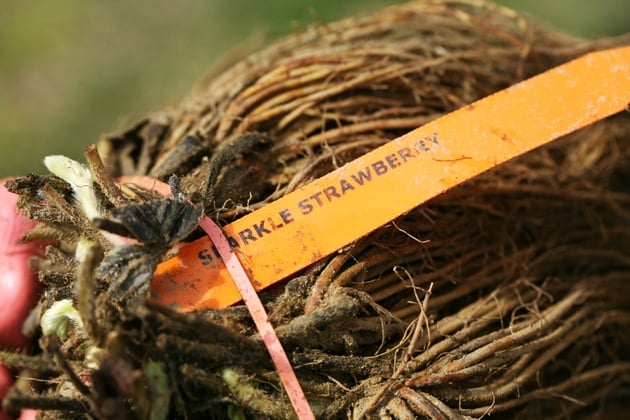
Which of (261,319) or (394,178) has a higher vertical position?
(394,178)

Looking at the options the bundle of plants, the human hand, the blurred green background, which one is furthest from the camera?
the blurred green background

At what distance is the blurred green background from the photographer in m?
2.22

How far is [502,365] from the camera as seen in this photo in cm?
115

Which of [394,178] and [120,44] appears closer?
[394,178]

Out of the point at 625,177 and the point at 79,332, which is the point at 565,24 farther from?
the point at 79,332

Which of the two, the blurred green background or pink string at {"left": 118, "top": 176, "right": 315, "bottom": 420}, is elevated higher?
the blurred green background

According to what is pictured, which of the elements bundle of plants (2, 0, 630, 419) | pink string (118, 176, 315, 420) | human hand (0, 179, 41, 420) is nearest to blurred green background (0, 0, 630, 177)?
bundle of plants (2, 0, 630, 419)

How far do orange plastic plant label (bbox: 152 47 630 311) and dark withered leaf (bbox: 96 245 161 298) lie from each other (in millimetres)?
56

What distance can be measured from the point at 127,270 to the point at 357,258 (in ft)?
1.18

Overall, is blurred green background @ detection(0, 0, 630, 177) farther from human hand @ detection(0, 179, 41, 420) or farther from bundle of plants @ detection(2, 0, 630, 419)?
human hand @ detection(0, 179, 41, 420)

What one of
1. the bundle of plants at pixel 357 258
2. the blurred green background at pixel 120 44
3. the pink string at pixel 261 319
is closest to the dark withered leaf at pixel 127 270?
the bundle of plants at pixel 357 258

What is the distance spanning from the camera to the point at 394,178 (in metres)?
1.13

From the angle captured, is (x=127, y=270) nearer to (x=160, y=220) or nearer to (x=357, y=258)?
(x=160, y=220)

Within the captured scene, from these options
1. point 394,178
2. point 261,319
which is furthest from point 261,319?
point 394,178
